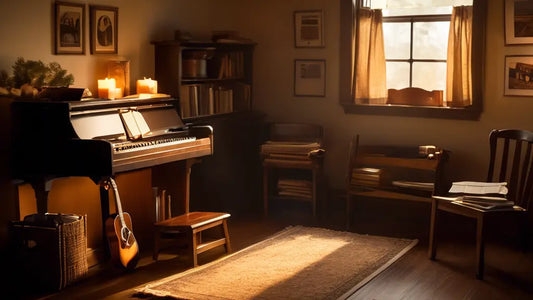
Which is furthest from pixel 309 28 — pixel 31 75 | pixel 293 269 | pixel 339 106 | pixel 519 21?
pixel 31 75

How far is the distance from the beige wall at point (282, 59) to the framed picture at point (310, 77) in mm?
55

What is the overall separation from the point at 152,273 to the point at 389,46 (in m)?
3.40

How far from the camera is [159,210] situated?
5844 mm

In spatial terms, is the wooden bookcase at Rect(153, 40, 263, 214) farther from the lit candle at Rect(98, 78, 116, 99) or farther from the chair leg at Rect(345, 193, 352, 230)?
the chair leg at Rect(345, 193, 352, 230)

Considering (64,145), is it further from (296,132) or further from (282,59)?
(282,59)

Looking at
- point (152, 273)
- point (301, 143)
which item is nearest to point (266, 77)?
point (301, 143)

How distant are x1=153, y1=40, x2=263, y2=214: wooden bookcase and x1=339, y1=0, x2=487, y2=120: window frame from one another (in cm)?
97

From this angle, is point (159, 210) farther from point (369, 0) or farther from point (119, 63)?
point (369, 0)

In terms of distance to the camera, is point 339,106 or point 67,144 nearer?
point 67,144

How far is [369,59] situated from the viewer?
7.14 m

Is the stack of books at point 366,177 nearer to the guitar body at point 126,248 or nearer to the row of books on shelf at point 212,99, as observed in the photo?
the row of books on shelf at point 212,99

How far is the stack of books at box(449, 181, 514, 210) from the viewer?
5.21 meters

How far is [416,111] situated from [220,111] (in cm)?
190

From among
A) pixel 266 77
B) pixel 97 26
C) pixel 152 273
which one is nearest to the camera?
pixel 152 273
